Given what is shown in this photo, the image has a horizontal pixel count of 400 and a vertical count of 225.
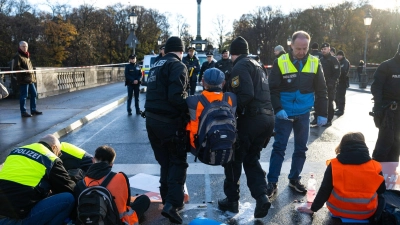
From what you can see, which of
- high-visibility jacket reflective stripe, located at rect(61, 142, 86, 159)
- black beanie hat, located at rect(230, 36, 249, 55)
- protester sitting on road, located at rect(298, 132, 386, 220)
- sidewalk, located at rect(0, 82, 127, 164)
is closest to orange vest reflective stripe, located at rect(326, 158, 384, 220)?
protester sitting on road, located at rect(298, 132, 386, 220)

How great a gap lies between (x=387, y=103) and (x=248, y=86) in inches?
90.9

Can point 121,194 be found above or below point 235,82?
Answer: below

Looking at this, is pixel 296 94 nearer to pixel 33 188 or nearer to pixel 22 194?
pixel 33 188

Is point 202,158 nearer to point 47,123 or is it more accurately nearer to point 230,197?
point 230,197

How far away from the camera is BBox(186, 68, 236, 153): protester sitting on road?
4.09 meters

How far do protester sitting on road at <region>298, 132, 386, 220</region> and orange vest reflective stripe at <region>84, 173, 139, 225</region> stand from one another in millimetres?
1956

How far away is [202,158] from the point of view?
406cm

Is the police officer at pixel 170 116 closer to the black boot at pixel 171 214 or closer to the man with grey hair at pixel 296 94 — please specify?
the black boot at pixel 171 214

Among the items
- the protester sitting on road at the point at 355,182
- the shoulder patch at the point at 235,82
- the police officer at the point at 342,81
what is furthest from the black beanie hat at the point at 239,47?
the police officer at the point at 342,81

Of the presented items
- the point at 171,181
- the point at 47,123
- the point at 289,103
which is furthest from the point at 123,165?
the point at 47,123

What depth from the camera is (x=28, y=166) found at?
3.72m

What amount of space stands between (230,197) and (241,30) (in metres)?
73.4

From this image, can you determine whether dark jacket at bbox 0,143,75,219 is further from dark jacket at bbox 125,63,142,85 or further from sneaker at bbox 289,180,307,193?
dark jacket at bbox 125,63,142,85

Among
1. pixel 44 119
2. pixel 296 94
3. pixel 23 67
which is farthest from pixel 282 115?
pixel 23 67
